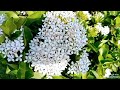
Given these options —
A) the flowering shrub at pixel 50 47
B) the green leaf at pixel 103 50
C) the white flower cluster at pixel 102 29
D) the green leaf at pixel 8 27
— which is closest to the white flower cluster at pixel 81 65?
the flowering shrub at pixel 50 47

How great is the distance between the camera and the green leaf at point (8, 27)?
1.81 metres

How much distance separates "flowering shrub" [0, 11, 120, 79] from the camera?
183 cm

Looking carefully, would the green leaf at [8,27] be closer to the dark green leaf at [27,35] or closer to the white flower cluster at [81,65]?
the dark green leaf at [27,35]

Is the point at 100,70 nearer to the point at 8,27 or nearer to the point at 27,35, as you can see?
the point at 27,35

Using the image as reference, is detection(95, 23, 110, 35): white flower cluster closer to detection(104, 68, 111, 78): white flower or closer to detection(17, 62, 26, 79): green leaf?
detection(104, 68, 111, 78): white flower

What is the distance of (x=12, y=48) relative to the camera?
1817 millimetres

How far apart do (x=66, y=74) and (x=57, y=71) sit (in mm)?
89

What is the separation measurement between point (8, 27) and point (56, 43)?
0.92 feet

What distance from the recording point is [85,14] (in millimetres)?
2051

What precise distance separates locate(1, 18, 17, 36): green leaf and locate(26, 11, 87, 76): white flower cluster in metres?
0.13

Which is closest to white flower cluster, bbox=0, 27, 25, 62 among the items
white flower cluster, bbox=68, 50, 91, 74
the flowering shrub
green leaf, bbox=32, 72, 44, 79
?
the flowering shrub
